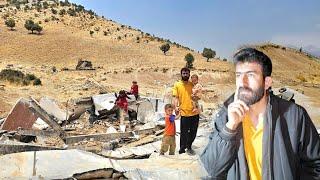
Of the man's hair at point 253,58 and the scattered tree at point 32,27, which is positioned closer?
the man's hair at point 253,58

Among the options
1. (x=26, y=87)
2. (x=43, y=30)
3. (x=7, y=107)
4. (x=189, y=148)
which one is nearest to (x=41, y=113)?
(x=189, y=148)

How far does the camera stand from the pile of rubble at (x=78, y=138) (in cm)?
683

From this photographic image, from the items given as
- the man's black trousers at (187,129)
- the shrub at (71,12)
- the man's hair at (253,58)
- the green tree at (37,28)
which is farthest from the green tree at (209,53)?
the man's hair at (253,58)

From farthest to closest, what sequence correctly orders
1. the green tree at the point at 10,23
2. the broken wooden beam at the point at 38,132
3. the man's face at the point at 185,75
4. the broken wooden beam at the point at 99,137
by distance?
the green tree at the point at 10,23 < the broken wooden beam at the point at 99,137 < the broken wooden beam at the point at 38,132 < the man's face at the point at 185,75

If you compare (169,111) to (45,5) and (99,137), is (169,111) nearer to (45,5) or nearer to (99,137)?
(99,137)

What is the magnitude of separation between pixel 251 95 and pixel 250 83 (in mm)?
72

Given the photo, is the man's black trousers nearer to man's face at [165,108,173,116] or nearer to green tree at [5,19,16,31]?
man's face at [165,108,173,116]

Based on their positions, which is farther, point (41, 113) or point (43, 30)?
point (43, 30)

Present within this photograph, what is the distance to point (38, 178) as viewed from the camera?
629 cm

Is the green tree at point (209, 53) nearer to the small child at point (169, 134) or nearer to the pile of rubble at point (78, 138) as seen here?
the pile of rubble at point (78, 138)

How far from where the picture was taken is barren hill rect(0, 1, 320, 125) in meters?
33.1

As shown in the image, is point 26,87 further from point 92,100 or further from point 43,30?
point 43,30

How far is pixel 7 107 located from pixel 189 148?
40.9 ft

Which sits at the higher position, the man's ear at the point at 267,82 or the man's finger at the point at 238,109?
the man's ear at the point at 267,82
